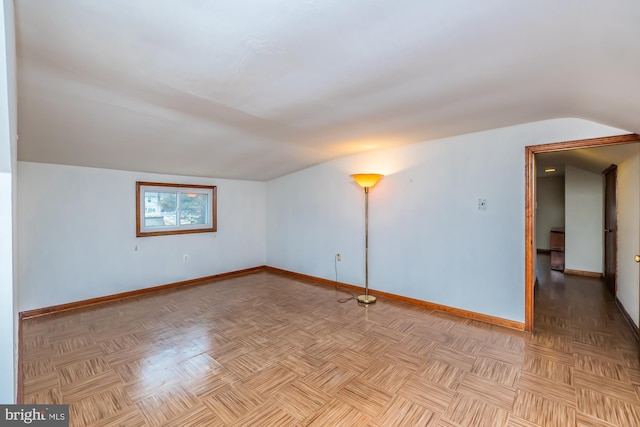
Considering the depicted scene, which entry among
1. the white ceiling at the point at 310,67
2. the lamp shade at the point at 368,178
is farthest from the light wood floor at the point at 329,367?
the white ceiling at the point at 310,67

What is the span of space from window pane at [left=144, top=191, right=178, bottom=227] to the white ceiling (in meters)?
1.34

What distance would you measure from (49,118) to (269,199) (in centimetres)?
376

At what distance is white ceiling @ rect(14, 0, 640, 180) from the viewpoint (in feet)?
4.37

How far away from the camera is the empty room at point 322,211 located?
148cm

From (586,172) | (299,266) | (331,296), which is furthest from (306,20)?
(586,172)

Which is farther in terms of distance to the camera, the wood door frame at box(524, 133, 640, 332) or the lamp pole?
the lamp pole

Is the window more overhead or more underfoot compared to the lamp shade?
more underfoot

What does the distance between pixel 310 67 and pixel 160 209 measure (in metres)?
3.85

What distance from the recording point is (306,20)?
55.1 inches

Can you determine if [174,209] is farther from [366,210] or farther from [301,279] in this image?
[366,210]

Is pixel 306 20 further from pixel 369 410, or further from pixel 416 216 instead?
pixel 416 216

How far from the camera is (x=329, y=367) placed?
7.79 ft

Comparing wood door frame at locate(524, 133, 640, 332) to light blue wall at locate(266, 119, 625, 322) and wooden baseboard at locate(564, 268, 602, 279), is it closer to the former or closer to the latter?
light blue wall at locate(266, 119, 625, 322)
